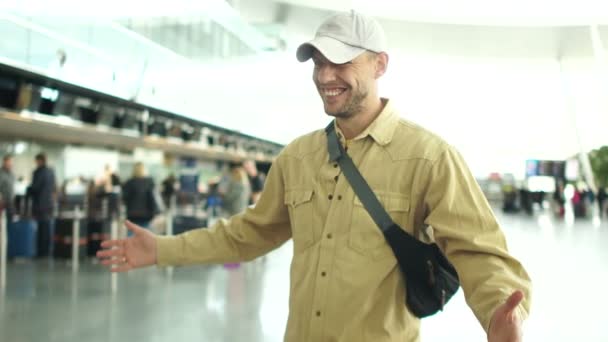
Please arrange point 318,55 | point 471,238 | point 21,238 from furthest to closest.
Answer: point 21,238 → point 318,55 → point 471,238

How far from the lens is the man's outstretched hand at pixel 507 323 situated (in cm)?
163

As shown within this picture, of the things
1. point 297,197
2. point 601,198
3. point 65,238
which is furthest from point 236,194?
point 601,198

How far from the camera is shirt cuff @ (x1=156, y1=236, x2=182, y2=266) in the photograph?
2.51m

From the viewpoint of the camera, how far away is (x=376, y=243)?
6.77 ft

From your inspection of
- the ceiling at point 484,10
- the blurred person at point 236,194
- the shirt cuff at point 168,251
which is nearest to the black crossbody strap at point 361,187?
the shirt cuff at point 168,251

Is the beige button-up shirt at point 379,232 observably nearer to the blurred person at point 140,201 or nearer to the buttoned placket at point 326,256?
Answer: the buttoned placket at point 326,256

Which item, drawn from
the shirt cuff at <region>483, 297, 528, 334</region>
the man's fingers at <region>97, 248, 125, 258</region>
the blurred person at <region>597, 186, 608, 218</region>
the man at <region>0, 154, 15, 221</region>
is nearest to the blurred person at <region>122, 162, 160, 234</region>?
the man at <region>0, 154, 15, 221</region>

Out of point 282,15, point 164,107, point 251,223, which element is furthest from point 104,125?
point 251,223

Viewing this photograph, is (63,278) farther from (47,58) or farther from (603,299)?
(603,299)

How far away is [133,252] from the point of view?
253cm

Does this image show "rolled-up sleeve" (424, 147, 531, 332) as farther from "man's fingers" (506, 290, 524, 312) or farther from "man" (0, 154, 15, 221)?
"man" (0, 154, 15, 221)

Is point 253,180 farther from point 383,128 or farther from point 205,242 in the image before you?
point 383,128

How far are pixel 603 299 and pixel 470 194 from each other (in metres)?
8.22

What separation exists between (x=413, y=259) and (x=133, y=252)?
1100mm
